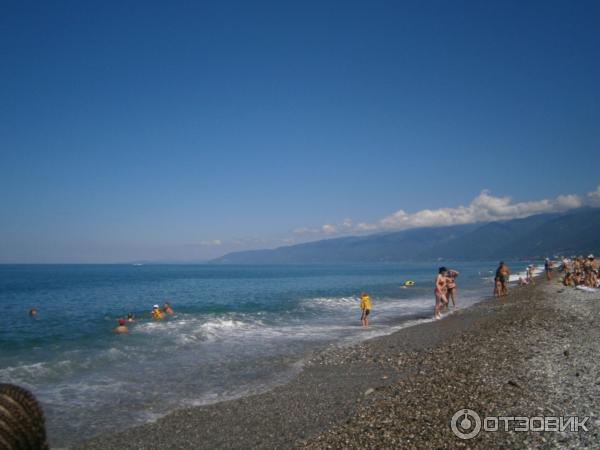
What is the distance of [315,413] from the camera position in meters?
7.98

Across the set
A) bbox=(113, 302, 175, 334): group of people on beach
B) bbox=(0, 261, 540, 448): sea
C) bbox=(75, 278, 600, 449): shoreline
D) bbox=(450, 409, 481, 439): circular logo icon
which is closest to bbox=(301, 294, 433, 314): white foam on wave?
bbox=(0, 261, 540, 448): sea

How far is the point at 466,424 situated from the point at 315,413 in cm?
299

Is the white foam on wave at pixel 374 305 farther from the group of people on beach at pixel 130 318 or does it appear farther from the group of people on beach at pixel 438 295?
the group of people on beach at pixel 130 318

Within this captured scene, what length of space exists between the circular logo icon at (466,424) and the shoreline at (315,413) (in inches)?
5.2

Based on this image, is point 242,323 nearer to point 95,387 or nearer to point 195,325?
point 195,325

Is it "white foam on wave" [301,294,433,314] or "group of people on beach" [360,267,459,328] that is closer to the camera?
"group of people on beach" [360,267,459,328]

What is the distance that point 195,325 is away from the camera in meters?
23.4

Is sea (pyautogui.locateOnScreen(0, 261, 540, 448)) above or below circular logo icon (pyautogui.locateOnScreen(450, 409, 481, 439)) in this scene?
below

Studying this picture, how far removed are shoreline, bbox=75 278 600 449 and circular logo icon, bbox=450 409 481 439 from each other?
133 millimetres

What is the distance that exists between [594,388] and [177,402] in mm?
8663

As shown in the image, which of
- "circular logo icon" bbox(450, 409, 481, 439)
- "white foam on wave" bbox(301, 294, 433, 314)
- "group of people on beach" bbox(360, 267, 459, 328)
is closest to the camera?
"circular logo icon" bbox(450, 409, 481, 439)

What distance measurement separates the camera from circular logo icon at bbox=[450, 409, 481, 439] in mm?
5825

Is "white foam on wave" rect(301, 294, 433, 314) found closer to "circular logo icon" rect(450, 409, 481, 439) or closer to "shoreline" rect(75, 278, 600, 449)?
"shoreline" rect(75, 278, 600, 449)

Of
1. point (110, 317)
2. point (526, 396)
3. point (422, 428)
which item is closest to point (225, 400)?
point (422, 428)
